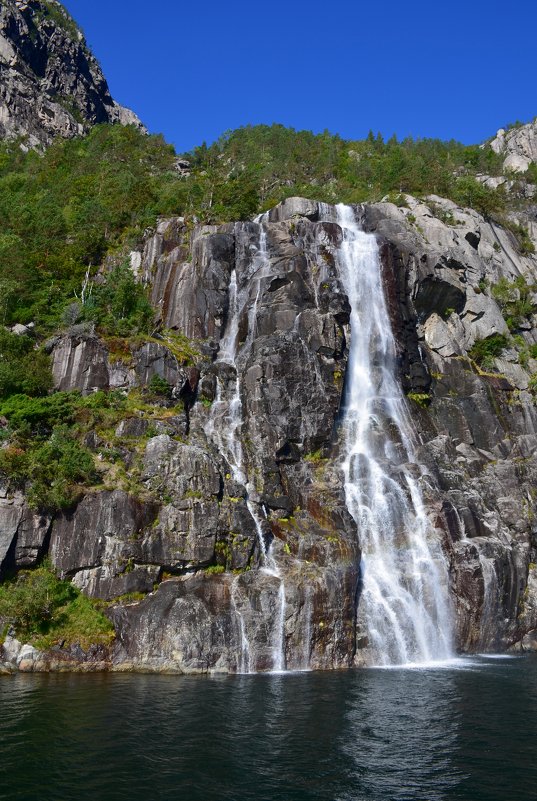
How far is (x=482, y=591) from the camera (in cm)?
3766

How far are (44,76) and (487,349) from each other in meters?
117

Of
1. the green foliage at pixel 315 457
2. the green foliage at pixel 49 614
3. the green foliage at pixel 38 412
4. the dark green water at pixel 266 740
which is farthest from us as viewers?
the green foliage at pixel 315 457

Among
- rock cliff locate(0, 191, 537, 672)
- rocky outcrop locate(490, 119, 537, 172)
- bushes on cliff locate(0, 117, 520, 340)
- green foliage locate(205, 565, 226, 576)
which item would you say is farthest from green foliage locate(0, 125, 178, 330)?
rocky outcrop locate(490, 119, 537, 172)

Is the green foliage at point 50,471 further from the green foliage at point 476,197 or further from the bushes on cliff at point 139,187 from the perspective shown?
the green foliage at point 476,197

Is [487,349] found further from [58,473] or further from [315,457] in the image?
[58,473]

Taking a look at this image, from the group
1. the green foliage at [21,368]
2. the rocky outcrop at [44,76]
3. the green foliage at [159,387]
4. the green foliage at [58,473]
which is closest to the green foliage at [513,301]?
the green foliage at [159,387]

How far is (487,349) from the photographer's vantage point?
56719 millimetres

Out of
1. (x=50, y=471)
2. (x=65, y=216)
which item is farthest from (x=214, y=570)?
(x=65, y=216)

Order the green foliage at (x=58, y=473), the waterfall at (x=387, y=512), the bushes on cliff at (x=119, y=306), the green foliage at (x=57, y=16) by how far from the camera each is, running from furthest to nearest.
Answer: the green foliage at (x=57, y=16)
the bushes on cliff at (x=119, y=306)
the waterfall at (x=387, y=512)
the green foliage at (x=58, y=473)

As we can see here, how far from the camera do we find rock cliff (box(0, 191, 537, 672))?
32594mm

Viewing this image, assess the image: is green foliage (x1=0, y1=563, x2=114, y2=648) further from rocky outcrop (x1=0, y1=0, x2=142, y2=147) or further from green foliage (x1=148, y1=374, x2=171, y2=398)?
rocky outcrop (x1=0, y1=0, x2=142, y2=147)

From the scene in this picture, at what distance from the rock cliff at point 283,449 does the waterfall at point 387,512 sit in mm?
1005

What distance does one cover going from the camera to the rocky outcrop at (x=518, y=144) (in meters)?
109

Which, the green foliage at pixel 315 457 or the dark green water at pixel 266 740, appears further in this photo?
the green foliage at pixel 315 457
